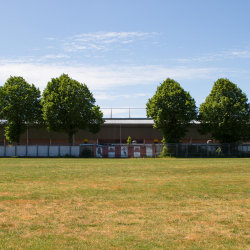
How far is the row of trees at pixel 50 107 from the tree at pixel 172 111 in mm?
13473

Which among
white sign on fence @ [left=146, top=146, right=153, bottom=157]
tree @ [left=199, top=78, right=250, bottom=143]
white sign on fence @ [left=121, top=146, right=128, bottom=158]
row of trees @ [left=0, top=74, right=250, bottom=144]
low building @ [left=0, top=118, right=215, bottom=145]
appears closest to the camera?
white sign on fence @ [left=146, top=146, right=153, bottom=157]

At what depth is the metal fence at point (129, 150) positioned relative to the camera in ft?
194

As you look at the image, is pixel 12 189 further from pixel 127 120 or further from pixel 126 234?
pixel 127 120

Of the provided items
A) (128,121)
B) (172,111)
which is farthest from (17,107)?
(172,111)

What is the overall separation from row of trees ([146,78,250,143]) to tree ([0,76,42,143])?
24.6 meters

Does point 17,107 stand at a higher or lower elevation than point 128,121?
higher

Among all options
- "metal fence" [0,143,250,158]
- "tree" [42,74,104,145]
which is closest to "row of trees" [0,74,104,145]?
"tree" [42,74,104,145]

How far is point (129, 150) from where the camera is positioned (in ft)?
197

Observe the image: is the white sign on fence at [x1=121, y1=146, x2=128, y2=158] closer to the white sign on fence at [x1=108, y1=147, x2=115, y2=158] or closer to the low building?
the white sign on fence at [x1=108, y1=147, x2=115, y2=158]

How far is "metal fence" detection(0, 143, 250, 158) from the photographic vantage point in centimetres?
5925

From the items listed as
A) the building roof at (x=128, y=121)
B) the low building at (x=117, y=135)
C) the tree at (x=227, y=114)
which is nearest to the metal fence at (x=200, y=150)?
the tree at (x=227, y=114)

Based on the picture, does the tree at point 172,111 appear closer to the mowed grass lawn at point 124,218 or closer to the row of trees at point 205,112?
the row of trees at point 205,112

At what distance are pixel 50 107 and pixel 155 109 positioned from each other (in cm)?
2074

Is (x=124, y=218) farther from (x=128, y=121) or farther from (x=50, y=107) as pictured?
(x=128, y=121)
